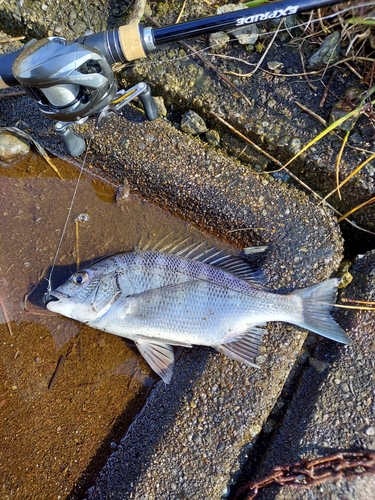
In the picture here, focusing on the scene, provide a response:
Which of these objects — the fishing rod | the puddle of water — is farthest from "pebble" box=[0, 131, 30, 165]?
the fishing rod

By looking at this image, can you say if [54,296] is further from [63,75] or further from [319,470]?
[319,470]

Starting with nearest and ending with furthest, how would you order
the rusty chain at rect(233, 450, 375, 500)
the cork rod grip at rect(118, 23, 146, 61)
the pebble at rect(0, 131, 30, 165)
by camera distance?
the cork rod grip at rect(118, 23, 146, 61), the rusty chain at rect(233, 450, 375, 500), the pebble at rect(0, 131, 30, 165)

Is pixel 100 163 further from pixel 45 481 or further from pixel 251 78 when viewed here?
pixel 45 481

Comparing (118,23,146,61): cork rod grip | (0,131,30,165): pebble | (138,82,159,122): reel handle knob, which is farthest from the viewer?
(0,131,30,165): pebble

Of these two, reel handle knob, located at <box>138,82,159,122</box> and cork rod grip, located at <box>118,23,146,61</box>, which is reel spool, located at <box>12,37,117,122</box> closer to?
cork rod grip, located at <box>118,23,146,61</box>

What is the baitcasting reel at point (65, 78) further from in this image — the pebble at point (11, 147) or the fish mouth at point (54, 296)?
the fish mouth at point (54, 296)

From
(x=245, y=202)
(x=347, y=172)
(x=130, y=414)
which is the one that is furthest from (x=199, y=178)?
(x=130, y=414)

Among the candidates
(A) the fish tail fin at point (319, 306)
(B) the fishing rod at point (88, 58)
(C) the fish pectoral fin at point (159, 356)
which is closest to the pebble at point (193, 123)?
(B) the fishing rod at point (88, 58)

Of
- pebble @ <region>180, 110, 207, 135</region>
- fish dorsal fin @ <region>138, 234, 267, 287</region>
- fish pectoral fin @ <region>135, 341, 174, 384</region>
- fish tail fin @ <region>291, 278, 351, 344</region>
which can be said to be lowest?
fish pectoral fin @ <region>135, 341, 174, 384</region>
